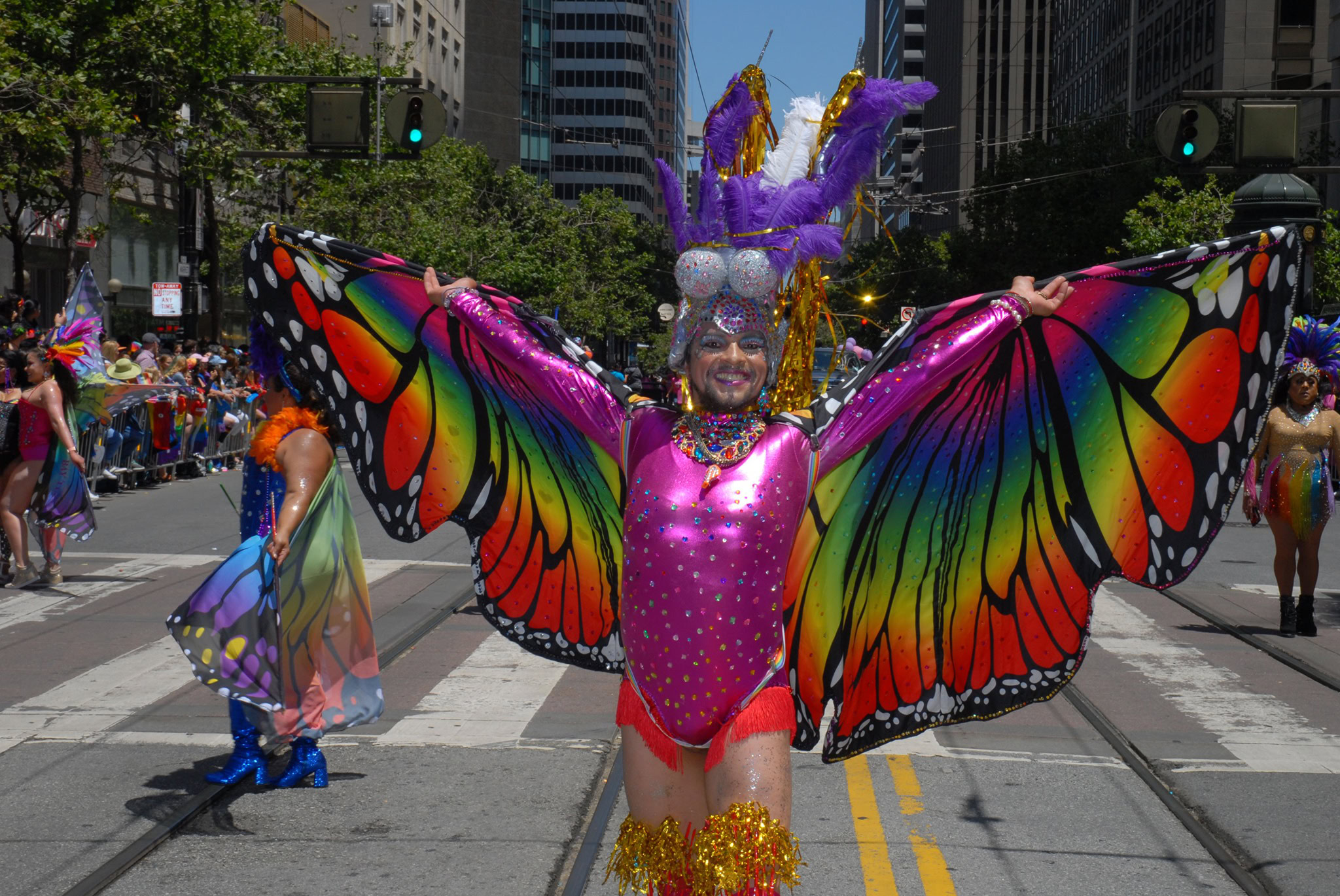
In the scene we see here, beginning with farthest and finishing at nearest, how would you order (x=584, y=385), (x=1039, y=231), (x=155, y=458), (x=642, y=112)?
1. (x=642, y=112)
2. (x=1039, y=231)
3. (x=155, y=458)
4. (x=584, y=385)

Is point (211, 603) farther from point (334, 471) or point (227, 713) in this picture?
point (227, 713)

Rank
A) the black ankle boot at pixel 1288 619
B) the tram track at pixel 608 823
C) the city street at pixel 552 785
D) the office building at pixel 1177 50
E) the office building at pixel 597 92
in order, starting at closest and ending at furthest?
the tram track at pixel 608 823
the city street at pixel 552 785
the black ankle boot at pixel 1288 619
the office building at pixel 1177 50
the office building at pixel 597 92

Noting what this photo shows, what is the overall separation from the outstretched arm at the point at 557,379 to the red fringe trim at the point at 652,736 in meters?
0.65

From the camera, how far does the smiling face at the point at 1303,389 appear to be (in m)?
9.64

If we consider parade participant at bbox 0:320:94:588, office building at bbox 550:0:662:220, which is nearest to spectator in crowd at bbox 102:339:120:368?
parade participant at bbox 0:320:94:588

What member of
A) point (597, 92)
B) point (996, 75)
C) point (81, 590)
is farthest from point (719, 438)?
point (597, 92)

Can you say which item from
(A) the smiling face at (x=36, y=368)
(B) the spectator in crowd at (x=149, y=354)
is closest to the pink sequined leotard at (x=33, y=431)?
(A) the smiling face at (x=36, y=368)

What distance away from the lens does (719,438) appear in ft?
11.6

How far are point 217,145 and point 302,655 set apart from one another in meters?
19.8

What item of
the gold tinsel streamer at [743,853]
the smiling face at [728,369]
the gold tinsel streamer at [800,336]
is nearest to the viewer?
the gold tinsel streamer at [743,853]

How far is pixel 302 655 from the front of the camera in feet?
18.7

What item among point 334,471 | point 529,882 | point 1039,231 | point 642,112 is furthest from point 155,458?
point 642,112

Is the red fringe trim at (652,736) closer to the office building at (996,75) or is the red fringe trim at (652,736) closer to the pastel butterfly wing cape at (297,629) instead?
the pastel butterfly wing cape at (297,629)

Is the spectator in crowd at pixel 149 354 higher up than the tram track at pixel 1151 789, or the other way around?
the spectator in crowd at pixel 149 354
